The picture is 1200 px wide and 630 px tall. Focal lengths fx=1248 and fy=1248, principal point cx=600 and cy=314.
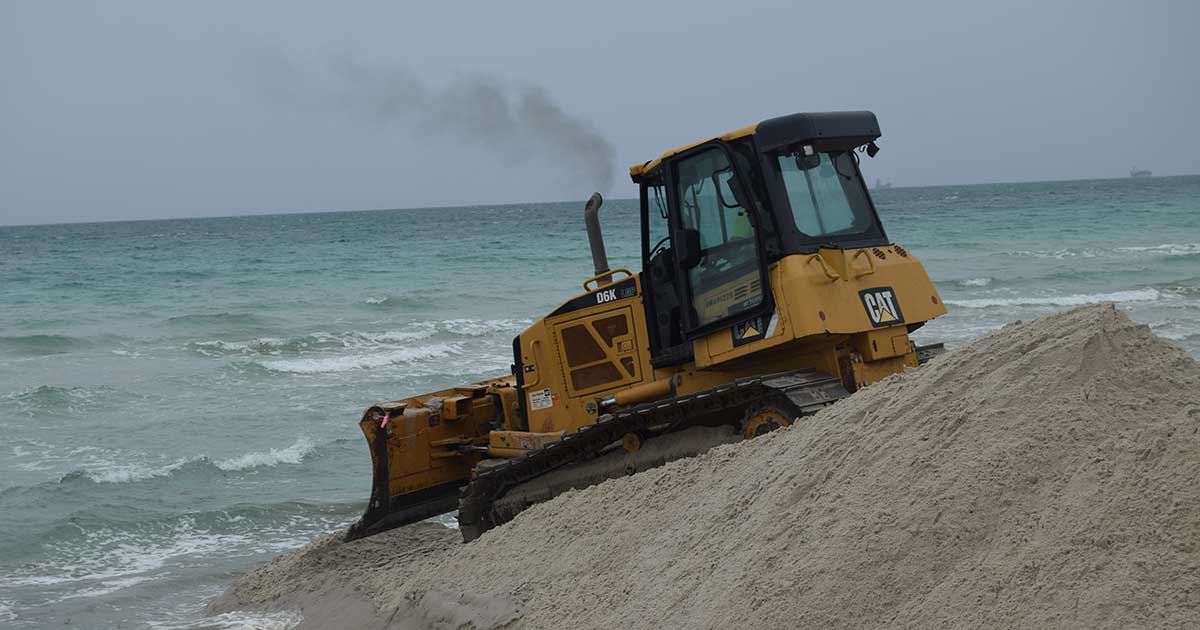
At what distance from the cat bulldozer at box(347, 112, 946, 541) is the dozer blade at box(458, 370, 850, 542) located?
Answer: 13 mm

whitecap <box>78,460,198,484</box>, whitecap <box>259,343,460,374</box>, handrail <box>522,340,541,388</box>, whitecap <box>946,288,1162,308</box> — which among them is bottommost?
whitecap <box>946,288,1162,308</box>

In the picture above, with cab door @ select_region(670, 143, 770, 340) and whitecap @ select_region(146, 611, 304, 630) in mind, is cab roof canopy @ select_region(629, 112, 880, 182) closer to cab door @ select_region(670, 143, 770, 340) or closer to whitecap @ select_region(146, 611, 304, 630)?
cab door @ select_region(670, 143, 770, 340)

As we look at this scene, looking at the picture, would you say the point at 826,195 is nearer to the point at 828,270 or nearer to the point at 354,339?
the point at 828,270

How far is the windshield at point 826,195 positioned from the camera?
791cm

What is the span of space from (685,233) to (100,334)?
778 inches

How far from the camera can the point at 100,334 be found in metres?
24.8

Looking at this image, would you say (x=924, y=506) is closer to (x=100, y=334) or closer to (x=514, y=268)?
(x=100, y=334)

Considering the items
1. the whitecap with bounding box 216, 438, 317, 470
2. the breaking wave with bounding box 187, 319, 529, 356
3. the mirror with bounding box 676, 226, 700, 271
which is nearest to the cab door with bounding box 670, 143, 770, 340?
the mirror with bounding box 676, 226, 700, 271

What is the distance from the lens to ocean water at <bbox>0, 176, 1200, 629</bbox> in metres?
10.9

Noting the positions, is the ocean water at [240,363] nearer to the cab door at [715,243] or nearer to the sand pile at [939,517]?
the sand pile at [939,517]

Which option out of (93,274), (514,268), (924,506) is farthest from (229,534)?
(93,274)

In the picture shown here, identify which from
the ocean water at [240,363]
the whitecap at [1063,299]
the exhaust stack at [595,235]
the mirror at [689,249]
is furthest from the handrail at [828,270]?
the whitecap at [1063,299]

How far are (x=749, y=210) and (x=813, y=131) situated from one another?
0.65 m

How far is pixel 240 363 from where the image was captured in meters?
21.0
